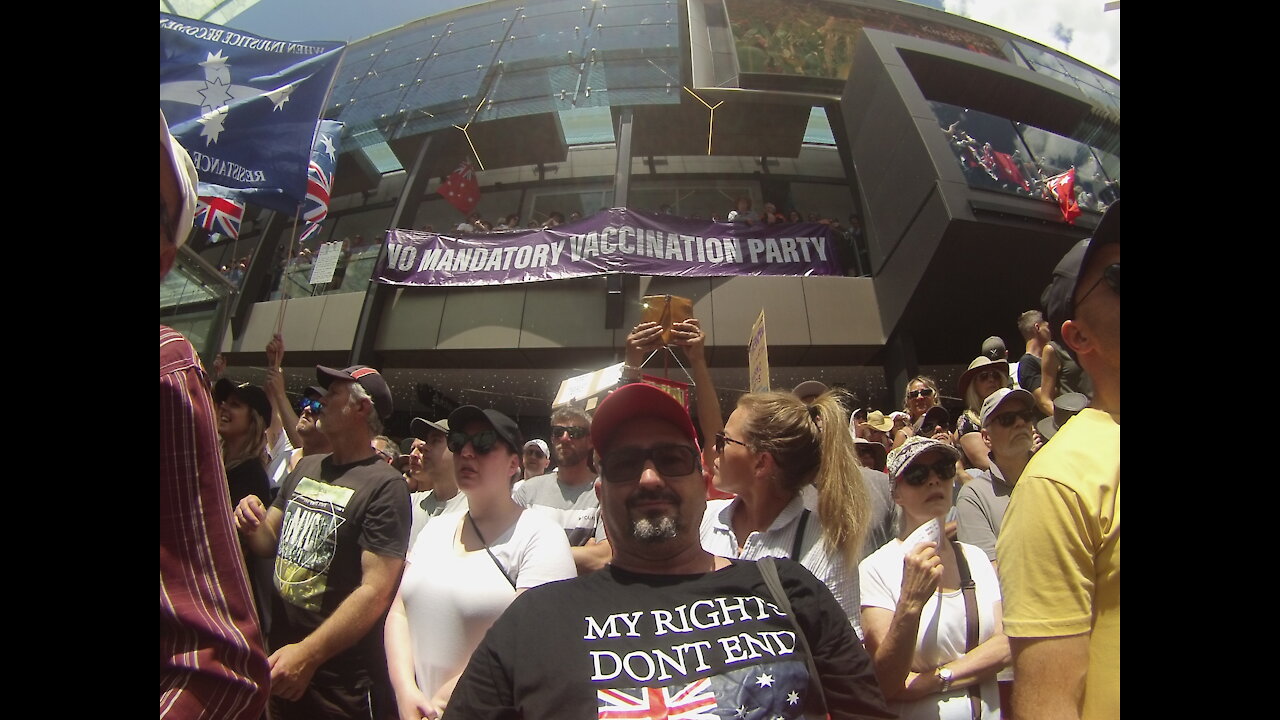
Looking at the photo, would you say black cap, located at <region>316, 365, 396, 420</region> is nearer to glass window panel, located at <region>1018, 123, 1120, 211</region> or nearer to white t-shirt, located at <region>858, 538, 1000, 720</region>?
white t-shirt, located at <region>858, 538, 1000, 720</region>

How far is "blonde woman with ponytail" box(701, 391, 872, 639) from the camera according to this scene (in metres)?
2.29

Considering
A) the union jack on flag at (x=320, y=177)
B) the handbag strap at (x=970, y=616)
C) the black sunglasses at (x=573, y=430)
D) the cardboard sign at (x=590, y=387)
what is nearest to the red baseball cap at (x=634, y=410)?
the cardboard sign at (x=590, y=387)

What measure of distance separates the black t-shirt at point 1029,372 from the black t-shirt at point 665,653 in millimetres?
4530

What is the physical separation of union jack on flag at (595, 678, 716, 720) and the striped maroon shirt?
73cm

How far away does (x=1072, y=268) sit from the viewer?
1479 millimetres

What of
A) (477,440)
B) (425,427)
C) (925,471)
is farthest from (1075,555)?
(425,427)

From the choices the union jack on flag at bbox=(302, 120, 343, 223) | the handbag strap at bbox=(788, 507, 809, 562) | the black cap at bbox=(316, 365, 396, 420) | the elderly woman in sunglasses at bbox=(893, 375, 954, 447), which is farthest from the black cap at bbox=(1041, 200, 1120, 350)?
the union jack on flag at bbox=(302, 120, 343, 223)

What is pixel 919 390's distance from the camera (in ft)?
20.0
